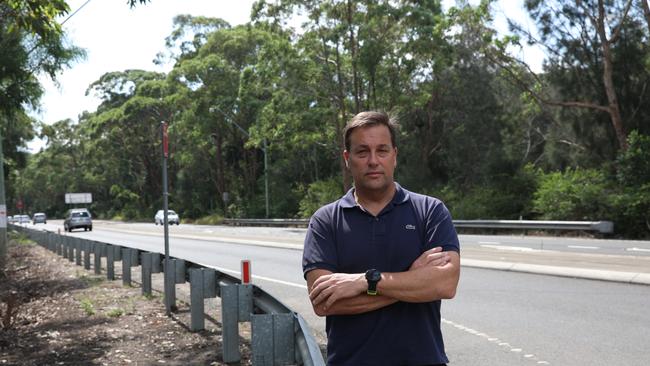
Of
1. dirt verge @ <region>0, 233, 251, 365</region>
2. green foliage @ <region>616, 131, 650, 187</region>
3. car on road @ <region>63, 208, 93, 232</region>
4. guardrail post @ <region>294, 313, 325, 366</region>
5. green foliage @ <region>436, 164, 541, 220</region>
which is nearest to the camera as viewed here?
guardrail post @ <region>294, 313, 325, 366</region>

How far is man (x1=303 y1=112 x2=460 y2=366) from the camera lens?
2644 mm

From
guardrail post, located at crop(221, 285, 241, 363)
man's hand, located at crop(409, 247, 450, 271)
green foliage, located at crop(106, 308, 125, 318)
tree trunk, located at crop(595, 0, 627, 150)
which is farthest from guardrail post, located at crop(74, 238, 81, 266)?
tree trunk, located at crop(595, 0, 627, 150)

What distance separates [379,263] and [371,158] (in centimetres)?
45

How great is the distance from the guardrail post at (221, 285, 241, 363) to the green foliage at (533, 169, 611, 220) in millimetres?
21648

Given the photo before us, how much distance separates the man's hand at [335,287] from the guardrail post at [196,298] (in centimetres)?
493

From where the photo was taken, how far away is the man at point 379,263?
104 inches

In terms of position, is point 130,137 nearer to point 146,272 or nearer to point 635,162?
point 635,162

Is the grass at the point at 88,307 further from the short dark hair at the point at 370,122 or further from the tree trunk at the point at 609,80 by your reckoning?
the tree trunk at the point at 609,80

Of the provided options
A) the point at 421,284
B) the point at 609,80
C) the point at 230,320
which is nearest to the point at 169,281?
the point at 230,320

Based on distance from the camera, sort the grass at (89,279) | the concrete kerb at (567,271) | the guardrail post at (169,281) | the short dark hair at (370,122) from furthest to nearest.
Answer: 1. the grass at (89,279)
2. the concrete kerb at (567,271)
3. the guardrail post at (169,281)
4. the short dark hair at (370,122)

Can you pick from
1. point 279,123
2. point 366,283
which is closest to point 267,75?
point 279,123

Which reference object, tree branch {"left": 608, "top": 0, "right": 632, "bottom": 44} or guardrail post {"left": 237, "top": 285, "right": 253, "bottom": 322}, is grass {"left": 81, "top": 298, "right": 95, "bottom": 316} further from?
tree branch {"left": 608, "top": 0, "right": 632, "bottom": 44}

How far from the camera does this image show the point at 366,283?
8.57 feet

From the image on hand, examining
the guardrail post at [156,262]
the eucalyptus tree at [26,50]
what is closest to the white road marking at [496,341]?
→ the guardrail post at [156,262]
